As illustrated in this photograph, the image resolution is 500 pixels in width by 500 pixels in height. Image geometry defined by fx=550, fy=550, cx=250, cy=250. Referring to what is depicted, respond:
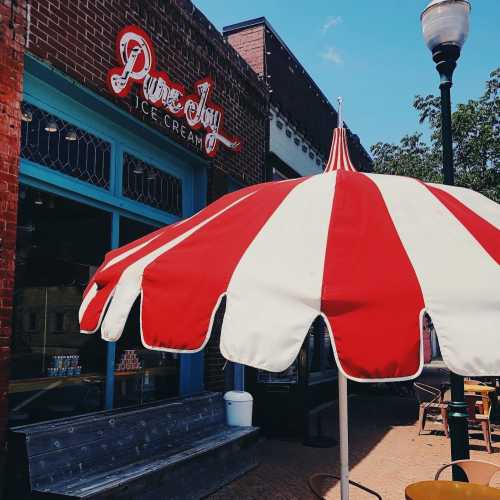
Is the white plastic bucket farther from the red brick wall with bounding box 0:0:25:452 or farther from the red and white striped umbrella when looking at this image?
the red and white striped umbrella

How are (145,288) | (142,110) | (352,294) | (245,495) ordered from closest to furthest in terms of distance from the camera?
(352,294)
(145,288)
(245,495)
(142,110)

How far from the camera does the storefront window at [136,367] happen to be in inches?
252

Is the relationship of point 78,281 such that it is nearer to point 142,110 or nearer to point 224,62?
point 142,110

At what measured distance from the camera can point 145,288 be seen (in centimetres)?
253

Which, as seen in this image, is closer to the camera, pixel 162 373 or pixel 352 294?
pixel 352 294

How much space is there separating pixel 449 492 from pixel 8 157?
4.23m

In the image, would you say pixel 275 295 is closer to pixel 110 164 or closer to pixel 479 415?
pixel 110 164

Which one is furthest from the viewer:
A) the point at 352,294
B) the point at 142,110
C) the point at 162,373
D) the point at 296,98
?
the point at 296,98

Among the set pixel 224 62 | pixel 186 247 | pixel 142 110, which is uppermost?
pixel 224 62

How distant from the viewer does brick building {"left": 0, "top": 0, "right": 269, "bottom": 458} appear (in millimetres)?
4949

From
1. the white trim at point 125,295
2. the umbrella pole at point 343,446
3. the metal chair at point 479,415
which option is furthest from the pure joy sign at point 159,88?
the metal chair at point 479,415

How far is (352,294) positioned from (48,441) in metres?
3.49

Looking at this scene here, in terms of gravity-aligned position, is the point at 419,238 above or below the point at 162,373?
above

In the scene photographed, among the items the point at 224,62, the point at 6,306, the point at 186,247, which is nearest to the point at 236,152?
the point at 224,62
